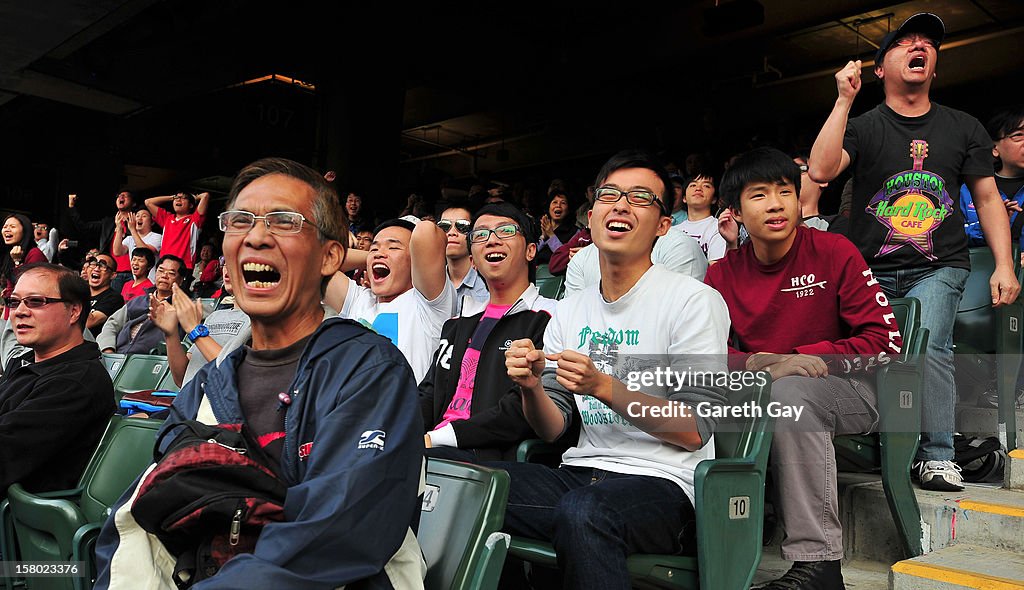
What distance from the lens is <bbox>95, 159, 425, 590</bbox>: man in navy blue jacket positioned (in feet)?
4.25

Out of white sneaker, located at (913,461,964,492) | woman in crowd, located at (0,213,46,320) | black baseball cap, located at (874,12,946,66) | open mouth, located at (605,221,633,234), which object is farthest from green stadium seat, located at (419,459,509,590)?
woman in crowd, located at (0,213,46,320)

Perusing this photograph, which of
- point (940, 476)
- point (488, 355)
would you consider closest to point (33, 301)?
point (488, 355)

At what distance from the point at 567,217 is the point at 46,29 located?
7.00 metres

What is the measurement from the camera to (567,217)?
688cm

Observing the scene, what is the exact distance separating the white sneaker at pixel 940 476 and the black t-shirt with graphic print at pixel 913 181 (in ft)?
2.50

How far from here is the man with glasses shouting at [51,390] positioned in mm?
2680

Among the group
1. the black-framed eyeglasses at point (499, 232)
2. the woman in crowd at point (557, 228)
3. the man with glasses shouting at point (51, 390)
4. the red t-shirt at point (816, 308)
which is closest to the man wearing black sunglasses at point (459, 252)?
the black-framed eyeglasses at point (499, 232)

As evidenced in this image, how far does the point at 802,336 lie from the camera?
8.68ft

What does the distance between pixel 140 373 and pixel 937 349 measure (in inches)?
162

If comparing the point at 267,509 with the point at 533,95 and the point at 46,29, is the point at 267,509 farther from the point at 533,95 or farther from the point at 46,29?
the point at 533,95

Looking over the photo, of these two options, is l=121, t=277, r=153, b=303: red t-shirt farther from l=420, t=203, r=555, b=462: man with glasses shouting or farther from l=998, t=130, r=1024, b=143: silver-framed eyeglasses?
l=998, t=130, r=1024, b=143: silver-framed eyeglasses

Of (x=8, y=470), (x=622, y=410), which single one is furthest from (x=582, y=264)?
(x=8, y=470)

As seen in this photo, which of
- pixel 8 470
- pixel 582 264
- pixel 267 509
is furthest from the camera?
pixel 582 264
